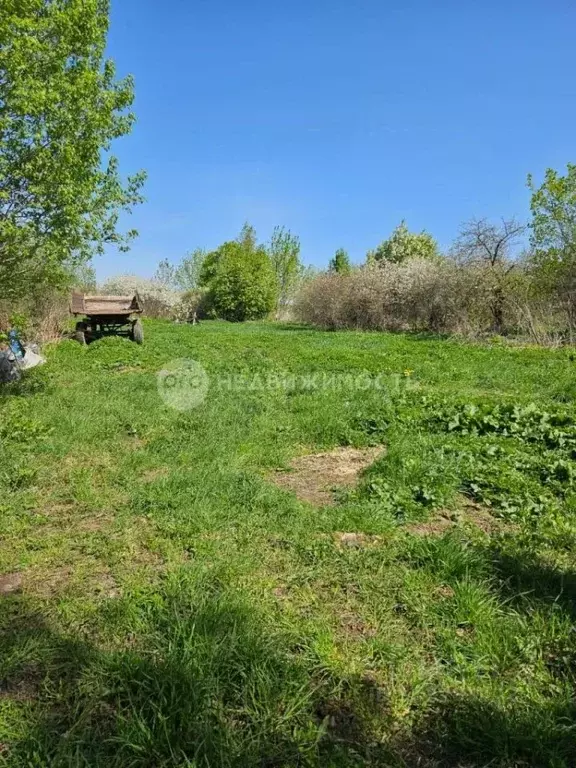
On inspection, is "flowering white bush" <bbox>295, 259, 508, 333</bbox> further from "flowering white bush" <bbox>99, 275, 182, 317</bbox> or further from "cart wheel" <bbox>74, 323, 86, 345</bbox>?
"flowering white bush" <bbox>99, 275, 182, 317</bbox>

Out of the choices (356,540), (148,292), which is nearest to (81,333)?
(356,540)

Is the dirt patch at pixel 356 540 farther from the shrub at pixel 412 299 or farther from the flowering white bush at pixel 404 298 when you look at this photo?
the flowering white bush at pixel 404 298

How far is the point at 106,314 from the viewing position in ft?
46.1

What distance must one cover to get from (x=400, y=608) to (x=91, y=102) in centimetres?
762

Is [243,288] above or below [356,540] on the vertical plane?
above

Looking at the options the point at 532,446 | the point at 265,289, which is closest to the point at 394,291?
the point at 265,289

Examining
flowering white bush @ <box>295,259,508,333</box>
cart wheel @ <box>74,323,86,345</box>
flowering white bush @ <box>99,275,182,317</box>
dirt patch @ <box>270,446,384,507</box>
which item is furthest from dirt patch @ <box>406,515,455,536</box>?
flowering white bush @ <box>99,275,182,317</box>

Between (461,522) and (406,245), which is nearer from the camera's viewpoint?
(461,522)

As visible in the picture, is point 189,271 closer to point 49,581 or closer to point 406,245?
point 406,245

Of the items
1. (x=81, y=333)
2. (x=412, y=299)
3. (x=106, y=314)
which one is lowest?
(x=81, y=333)

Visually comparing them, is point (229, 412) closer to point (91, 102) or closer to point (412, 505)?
point (412, 505)

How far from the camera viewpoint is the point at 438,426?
544 cm

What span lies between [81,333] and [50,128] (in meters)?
8.58

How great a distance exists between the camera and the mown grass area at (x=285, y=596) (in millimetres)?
1795
